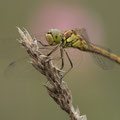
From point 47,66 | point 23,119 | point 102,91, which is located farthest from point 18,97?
point 47,66

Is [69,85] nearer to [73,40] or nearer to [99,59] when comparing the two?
[99,59]

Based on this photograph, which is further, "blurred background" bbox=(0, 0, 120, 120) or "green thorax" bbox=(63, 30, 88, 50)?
"blurred background" bbox=(0, 0, 120, 120)

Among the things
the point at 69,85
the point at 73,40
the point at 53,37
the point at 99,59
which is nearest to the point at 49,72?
the point at 53,37

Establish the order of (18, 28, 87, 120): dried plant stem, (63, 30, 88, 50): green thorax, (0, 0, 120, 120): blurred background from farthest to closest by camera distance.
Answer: (0, 0, 120, 120): blurred background, (63, 30, 88, 50): green thorax, (18, 28, 87, 120): dried plant stem

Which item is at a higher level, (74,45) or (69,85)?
(74,45)

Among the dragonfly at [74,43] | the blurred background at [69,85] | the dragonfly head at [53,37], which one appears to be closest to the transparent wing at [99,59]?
the dragonfly at [74,43]

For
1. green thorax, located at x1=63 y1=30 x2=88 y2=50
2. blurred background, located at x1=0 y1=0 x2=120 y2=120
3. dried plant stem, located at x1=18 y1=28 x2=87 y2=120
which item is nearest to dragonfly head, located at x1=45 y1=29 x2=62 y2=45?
green thorax, located at x1=63 y1=30 x2=88 y2=50

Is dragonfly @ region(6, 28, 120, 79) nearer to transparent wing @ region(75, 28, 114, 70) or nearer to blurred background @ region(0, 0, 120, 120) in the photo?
transparent wing @ region(75, 28, 114, 70)

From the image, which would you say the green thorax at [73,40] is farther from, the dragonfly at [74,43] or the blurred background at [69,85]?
the blurred background at [69,85]
